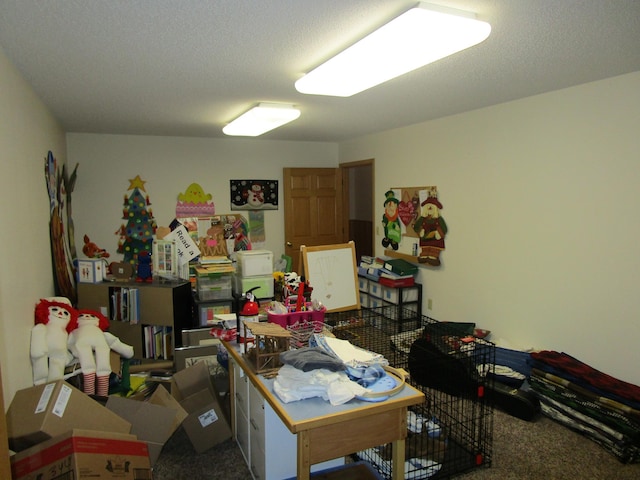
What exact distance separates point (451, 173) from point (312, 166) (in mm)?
2436

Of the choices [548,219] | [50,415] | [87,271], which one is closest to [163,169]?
[87,271]

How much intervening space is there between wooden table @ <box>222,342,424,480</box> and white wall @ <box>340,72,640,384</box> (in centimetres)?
196

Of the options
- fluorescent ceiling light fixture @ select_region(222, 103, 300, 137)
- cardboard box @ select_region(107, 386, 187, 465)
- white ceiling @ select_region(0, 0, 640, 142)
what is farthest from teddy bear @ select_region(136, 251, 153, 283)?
cardboard box @ select_region(107, 386, 187, 465)

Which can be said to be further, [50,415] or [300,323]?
[300,323]

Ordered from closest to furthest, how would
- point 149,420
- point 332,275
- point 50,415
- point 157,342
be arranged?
1. point 50,415
2. point 149,420
3. point 332,275
4. point 157,342

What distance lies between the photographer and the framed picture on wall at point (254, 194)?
5797mm

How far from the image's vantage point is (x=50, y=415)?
6.51 ft

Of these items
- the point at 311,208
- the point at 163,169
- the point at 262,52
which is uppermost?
the point at 262,52

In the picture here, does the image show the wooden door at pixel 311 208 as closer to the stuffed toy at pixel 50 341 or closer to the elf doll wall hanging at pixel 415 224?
the elf doll wall hanging at pixel 415 224

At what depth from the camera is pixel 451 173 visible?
14.1 ft

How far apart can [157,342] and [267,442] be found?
249 centimetres

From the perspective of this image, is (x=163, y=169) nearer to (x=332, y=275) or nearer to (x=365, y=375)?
(x=332, y=275)

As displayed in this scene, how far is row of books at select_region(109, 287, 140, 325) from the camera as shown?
4.06 metres

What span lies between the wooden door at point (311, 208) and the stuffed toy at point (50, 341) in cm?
349
